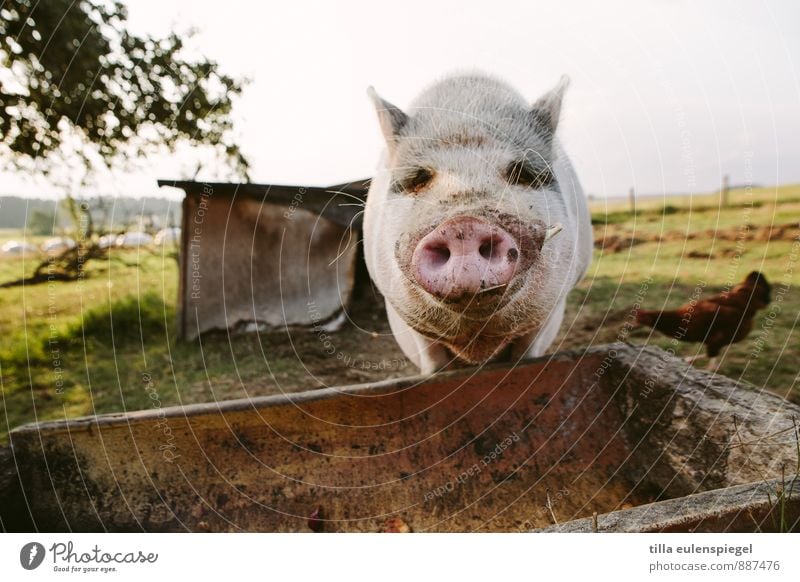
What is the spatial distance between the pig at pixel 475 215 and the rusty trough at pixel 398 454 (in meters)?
0.24

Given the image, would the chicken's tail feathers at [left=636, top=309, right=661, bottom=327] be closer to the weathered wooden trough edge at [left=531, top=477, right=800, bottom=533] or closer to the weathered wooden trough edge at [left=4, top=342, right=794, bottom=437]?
the weathered wooden trough edge at [left=4, top=342, right=794, bottom=437]

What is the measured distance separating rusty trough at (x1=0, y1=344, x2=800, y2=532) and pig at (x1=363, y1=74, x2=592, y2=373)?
0.77ft

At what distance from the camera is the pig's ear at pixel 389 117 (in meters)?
1.72

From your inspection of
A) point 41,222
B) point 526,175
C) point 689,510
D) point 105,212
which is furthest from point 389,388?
point 105,212

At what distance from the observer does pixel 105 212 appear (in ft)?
10.5

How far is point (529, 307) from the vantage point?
1664 mm

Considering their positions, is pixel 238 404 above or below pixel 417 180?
below

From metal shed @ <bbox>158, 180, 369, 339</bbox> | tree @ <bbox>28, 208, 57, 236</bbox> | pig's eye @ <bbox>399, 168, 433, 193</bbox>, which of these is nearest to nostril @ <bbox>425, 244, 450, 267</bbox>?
pig's eye @ <bbox>399, 168, 433, 193</bbox>

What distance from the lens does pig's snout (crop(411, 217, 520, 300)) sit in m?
1.31

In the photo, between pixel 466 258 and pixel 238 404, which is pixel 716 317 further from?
pixel 238 404

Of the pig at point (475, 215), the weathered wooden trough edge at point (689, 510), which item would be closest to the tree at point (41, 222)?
the pig at point (475, 215)

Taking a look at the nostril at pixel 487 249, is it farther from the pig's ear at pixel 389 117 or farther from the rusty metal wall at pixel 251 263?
the rusty metal wall at pixel 251 263

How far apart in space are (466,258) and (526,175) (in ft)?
1.57
